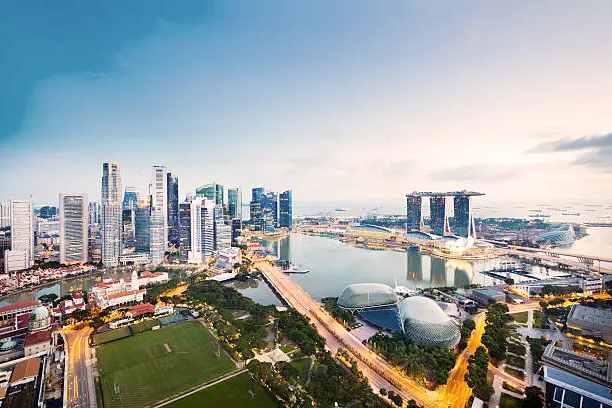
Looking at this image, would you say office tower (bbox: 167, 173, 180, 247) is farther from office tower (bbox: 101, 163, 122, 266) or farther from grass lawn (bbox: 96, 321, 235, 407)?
grass lawn (bbox: 96, 321, 235, 407)

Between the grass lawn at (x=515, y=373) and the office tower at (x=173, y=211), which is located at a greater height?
the office tower at (x=173, y=211)

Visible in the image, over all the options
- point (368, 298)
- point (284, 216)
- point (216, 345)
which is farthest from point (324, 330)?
point (284, 216)

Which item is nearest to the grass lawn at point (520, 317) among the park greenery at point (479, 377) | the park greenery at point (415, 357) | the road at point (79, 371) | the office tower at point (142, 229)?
the park greenery at point (479, 377)

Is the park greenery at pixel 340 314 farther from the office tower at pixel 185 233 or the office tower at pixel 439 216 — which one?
the office tower at pixel 439 216

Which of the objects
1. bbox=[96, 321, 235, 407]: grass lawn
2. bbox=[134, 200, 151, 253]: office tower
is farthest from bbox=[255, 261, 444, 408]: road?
bbox=[134, 200, 151, 253]: office tower

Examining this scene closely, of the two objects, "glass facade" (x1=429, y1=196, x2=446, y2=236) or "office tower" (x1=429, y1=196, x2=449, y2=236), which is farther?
"glass facade" (x1=429, y1=196, x2=446, y2=236)

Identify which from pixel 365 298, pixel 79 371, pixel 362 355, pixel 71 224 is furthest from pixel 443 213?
pixel 71 224

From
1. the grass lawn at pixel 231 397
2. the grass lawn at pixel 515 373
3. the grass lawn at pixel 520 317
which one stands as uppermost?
the grass lawn at pixel 231 397
